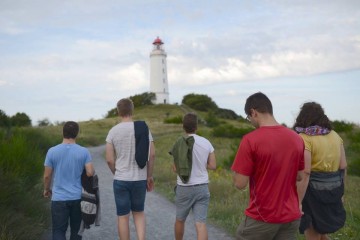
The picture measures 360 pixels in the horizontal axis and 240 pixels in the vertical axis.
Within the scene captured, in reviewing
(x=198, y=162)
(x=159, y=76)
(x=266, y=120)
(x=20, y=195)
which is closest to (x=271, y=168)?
(x=266, y=120)

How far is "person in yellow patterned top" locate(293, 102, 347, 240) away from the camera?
16.6 ft

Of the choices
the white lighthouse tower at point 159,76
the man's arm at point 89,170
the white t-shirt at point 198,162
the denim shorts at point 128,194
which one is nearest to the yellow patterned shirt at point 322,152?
the white t-shirt at point 198,162

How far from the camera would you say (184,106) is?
266 ft

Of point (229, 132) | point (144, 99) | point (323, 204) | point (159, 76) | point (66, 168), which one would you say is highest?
point (159, 76)

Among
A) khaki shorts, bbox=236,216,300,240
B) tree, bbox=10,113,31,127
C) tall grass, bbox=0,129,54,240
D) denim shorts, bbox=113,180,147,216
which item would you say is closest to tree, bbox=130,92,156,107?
tree, bbox=10,113,31,127

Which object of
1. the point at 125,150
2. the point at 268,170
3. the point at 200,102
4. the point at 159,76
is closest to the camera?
the point at 268,170

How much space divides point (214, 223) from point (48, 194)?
3483 mm

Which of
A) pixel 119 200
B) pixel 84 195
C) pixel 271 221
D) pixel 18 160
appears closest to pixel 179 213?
pixel 119 200

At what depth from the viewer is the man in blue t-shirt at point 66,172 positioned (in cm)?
575

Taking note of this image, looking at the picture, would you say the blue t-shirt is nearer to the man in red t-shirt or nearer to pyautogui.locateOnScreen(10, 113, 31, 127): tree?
the man in red t-shirt

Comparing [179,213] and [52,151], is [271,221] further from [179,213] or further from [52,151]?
[52,151]

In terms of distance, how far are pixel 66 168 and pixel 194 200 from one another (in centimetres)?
160

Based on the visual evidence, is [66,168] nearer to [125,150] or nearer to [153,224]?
[125,150]

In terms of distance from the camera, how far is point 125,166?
19.9ft
